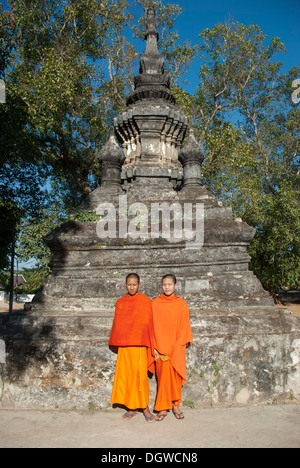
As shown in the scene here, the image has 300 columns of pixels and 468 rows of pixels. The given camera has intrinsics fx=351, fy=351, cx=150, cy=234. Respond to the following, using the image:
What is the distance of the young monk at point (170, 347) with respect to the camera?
360cm

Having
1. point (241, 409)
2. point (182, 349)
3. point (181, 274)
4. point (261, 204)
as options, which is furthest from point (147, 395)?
point (261, 204)

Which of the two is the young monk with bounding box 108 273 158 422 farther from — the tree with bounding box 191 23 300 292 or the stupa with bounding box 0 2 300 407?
the tree with bounding box 191 23 300 292

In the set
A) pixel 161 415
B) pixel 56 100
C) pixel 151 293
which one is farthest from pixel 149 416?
pixel 56 100

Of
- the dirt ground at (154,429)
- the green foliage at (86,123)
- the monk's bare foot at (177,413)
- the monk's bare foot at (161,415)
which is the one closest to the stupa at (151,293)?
the dirt ground at (154,429)

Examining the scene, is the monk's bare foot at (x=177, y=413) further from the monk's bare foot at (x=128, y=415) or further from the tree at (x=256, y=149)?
the tree at (x=256, y=149)

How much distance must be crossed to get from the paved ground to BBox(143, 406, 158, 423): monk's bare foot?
Result: 0.05 m

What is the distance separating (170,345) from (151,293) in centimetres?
117

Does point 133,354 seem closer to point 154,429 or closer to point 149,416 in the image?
point 149,416

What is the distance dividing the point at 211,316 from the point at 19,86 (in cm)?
1280

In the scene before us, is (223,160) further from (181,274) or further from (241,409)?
(241,409)

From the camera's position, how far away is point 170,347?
3693 mm

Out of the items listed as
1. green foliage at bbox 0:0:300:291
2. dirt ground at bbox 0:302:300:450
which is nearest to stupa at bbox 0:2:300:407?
dirt ground at bbox 0:302:300:450

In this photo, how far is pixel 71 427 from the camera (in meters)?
3.40

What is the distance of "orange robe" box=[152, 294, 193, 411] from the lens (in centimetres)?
361
